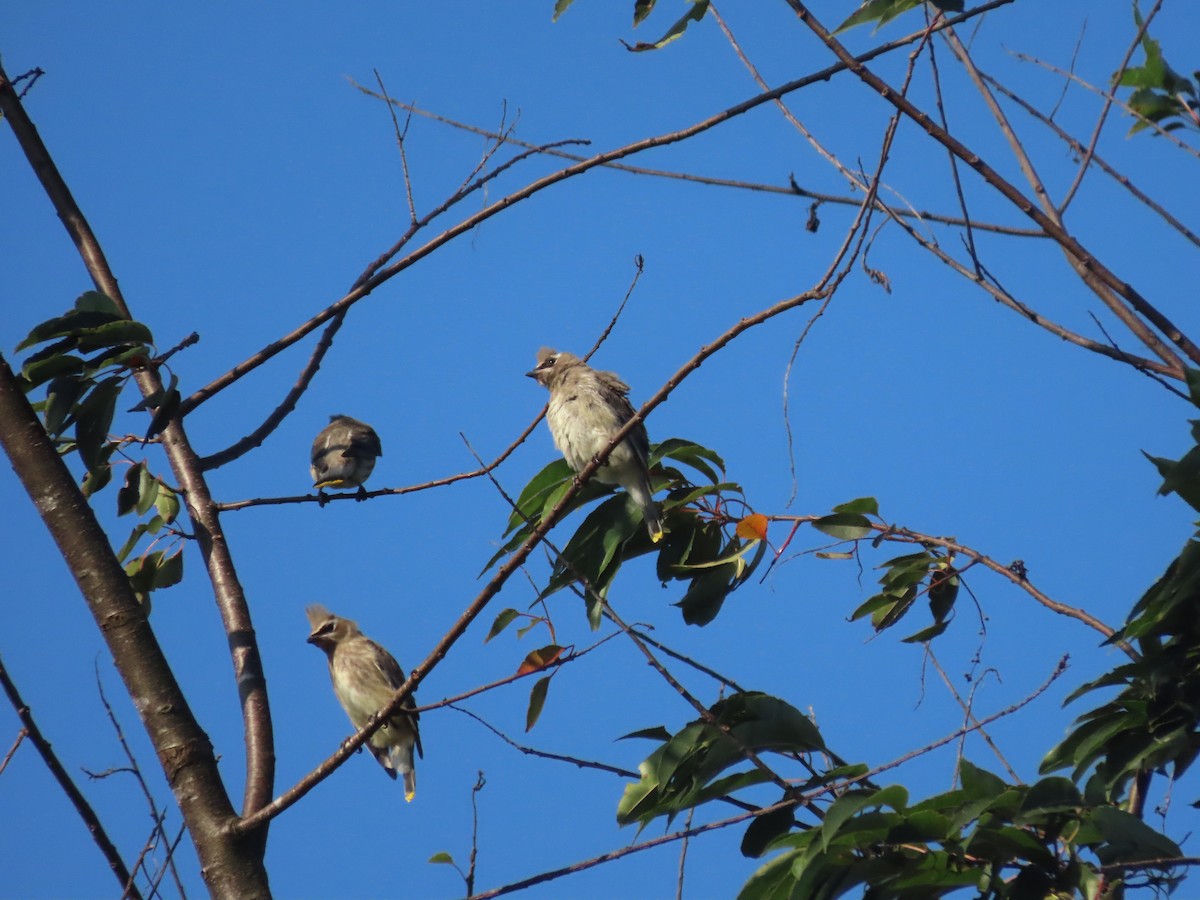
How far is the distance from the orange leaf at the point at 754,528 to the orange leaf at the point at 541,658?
785 mm

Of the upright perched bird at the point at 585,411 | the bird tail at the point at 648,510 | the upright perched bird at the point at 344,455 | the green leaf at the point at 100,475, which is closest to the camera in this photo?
the green leaf at the point at 100,475

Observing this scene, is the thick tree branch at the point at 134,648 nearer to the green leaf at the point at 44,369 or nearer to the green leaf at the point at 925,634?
the green leaf at the point at 44,369

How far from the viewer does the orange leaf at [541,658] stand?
3.63 meters

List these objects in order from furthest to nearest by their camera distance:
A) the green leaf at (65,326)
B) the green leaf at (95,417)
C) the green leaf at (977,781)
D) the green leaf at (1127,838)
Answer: the green leaf at (95,417)
the green leaf at (65,326)
the green leaf at (977,781)
the green leaf at (1127,838)

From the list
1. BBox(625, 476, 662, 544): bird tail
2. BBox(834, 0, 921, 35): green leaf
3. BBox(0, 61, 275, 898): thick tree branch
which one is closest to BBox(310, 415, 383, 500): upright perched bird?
BBox(625, 476, 662, 544): bird tail

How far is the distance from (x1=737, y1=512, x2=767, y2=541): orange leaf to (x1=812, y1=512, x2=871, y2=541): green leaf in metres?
0.19

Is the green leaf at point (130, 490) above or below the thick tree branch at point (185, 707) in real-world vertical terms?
above

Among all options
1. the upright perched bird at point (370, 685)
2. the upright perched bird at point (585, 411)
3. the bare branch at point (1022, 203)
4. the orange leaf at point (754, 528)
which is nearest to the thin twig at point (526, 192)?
the bare branch at point (1022, 203)

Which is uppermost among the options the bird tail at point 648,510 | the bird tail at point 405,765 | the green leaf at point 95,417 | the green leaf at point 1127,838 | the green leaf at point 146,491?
the bird tail at point 405,765

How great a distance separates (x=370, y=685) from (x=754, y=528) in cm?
476

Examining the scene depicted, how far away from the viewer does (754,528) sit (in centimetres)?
413

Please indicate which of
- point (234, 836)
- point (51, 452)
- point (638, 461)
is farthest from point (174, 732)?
point (638, 461)

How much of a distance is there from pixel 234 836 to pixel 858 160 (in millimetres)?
2992

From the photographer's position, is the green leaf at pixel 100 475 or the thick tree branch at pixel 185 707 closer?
the thick tree branch at pixel 185 707
